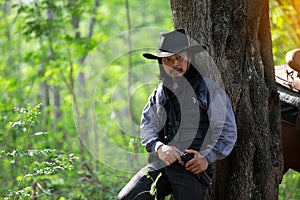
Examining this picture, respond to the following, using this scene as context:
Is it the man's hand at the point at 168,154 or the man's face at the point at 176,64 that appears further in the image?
the man's face at the point at 176,64

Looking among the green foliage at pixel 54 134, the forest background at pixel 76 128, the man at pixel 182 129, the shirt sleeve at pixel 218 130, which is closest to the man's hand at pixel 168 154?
the man at pixel 182 129

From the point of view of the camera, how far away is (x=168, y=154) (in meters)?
4.57

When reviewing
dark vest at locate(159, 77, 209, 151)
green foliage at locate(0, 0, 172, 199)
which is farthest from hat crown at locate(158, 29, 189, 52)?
green foliage at locate(0, 0, 172, 199)

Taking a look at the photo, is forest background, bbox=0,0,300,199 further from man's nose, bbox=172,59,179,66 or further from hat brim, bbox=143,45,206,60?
man's nose, bbox=172,59,179,66

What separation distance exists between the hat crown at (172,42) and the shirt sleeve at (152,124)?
0.44 metres

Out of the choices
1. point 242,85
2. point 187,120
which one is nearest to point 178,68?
point 187,120

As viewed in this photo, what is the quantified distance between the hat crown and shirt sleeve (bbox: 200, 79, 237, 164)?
1.43 feet

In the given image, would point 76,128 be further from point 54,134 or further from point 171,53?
point 171,53

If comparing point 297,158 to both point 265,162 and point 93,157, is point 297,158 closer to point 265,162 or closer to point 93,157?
point 265,162

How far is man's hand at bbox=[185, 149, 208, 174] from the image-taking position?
4.52m

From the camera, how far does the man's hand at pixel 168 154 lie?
455cm

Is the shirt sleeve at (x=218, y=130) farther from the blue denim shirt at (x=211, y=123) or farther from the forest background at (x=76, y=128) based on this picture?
the forest background at (x=76, y=128)

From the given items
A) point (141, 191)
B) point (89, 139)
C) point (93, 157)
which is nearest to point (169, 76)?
point (141, 191)

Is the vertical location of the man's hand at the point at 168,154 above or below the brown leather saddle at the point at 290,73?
below
